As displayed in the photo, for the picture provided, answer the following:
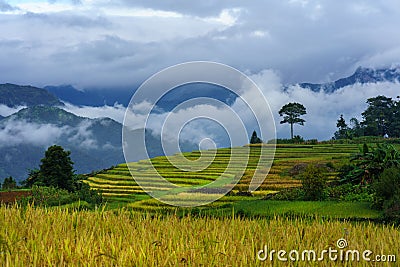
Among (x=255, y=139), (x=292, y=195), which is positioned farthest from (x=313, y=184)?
(x=255, y=139)

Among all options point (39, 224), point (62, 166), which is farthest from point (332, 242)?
point (62, 166)

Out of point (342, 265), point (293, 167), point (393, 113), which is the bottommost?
point (342, 265)

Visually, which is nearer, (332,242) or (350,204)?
(332,242)

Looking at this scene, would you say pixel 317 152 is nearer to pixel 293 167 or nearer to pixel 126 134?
pixel 293 167

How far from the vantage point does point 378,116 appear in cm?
5219

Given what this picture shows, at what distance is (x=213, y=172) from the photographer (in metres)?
26.7

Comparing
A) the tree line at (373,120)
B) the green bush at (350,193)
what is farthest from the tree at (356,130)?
the green bush at (350,193)

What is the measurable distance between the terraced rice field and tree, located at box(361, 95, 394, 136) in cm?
1671

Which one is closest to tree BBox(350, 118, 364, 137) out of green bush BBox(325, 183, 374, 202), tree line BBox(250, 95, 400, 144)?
tree line BBox(250, 95, 400, 144)

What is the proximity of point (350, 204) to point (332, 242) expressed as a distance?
825 centimetres

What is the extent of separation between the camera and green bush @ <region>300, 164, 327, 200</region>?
15.3 metres

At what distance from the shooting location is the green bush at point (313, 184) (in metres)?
15.3

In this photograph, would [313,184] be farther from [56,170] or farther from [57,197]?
[56,170]

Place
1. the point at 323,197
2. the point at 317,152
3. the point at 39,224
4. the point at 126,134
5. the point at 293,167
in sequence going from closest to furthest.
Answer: the point at 39,224, the point at 126,134, the point at 323,197, the point at 293,167, the point at 317,152
